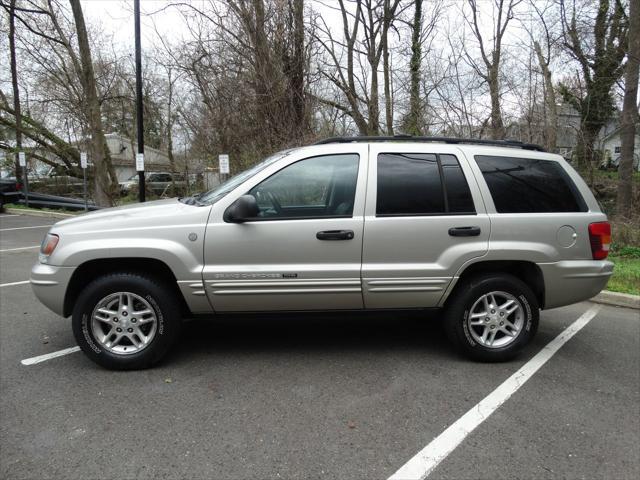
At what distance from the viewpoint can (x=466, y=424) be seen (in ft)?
9.79

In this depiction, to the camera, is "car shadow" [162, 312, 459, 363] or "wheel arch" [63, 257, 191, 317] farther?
"car shadow" [162, 312, 459, 363]

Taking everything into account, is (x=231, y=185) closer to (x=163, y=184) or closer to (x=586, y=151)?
(x=586, y=151)

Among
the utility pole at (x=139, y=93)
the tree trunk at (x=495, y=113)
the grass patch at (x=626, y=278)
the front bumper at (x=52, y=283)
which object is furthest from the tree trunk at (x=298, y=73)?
the front bumper at (x=52, y=283)

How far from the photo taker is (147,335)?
3686mm

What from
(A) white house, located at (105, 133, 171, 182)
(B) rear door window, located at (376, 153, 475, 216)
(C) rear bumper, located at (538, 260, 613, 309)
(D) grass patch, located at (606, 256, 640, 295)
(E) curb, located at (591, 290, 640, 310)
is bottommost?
(E) curb, located at (591, 290, 640, 310)

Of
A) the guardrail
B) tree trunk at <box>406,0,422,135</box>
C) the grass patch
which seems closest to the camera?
the grass patch

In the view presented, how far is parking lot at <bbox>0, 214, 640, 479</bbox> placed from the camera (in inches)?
101

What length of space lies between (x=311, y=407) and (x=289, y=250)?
115 centimetres

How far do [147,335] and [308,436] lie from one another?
1.62m

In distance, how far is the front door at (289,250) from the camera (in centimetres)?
356

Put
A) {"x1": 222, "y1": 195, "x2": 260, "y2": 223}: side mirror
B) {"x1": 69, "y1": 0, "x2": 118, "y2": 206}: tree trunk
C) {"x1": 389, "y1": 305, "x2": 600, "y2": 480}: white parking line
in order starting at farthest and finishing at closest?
1. {"x1": 69, "y1": 0, "x2": 118, "y2": 206}: tree trunk
2. {"x1": 222, "y1": 195, "x2": 260, "y2": 223}: side mirror
3. {"x1": 389, "y1": 305, "x2": 600, "y2": 480}: white parking line

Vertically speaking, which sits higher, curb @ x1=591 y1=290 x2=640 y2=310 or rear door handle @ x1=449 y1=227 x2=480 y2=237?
rear door handle @ x1=449 y1=227 x2=480 y2=237

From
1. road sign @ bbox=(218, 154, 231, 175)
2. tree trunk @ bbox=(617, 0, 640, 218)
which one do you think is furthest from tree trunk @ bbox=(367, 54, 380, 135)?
tree trunk @ bbox=(617, 0, 640, 218)

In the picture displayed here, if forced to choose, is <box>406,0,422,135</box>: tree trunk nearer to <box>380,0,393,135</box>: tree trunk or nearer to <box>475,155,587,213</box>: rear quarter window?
<box>380,0,393,135</box>: tree trunk
